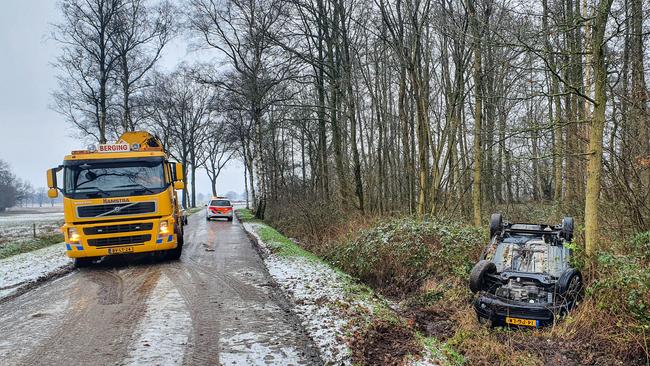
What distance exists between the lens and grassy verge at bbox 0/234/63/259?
15.5 meters

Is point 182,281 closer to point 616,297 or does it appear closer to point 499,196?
point 616,297

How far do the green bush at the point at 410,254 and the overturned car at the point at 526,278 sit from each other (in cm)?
129

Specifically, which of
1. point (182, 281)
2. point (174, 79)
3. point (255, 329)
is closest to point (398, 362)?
point (255, 329)

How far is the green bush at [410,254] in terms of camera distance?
368 inches

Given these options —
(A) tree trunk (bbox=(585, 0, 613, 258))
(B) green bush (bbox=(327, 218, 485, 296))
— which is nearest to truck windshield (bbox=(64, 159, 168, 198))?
(B) green bush (bbox=(327, 218, 485, 296))

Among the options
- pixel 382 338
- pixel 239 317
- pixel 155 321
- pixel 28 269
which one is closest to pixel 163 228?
pixel 28 269

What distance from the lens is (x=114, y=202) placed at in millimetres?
10180

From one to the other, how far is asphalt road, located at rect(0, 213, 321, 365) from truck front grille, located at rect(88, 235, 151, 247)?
708 millimetres

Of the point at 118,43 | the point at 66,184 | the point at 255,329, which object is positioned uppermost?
the point at 118,43

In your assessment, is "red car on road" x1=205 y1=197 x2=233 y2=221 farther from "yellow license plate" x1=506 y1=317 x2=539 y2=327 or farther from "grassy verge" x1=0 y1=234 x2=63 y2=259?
"yellow license plate" x1=506 y1=317 x2=539 y2=327

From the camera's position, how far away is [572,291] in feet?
20.4

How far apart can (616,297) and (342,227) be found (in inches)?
393

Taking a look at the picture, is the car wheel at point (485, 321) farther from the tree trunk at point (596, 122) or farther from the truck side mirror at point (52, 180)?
the truck side mirror at point (52, 180)

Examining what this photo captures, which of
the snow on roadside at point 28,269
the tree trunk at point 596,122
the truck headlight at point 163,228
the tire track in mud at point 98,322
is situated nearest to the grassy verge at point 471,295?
the tree trunk at point 596,122
